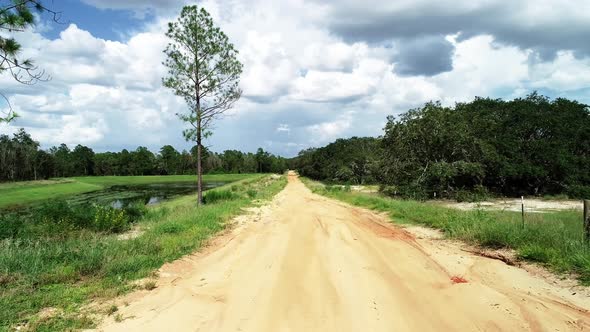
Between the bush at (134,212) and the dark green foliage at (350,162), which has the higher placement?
the dark green foliage at (350,162)

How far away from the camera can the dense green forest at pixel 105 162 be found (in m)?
84.8

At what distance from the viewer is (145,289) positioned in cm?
740

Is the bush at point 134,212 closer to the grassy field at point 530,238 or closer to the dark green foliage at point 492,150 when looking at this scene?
the grassy field at point 530,238

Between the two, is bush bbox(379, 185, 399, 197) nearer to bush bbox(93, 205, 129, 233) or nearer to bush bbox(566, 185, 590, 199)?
bush bbox(566, 185, 590, 199)

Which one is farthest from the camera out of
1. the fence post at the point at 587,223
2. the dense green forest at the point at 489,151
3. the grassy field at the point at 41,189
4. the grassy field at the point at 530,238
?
the grassy field at the point at 41,189

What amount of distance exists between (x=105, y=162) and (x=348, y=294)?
448 feet

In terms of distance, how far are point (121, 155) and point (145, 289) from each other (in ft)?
439

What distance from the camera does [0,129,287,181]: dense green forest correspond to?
84750 millimetres

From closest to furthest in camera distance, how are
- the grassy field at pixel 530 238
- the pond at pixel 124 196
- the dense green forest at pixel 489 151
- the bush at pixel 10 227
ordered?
the grassy field at pixel 530 238 < the bush at pixel 10 227 < the dense green forest at pixel 489 151 < the pond at pixel 124 196

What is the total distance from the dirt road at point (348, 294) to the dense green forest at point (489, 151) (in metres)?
21.9

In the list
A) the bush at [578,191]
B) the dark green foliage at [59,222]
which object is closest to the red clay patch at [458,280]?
the dark green foliage at [59,222]

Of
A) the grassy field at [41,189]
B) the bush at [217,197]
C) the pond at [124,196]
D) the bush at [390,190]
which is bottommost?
the pond at [124,196]

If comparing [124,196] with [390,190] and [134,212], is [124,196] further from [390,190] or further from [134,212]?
[134,212]

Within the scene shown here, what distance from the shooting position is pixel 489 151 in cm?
3150
